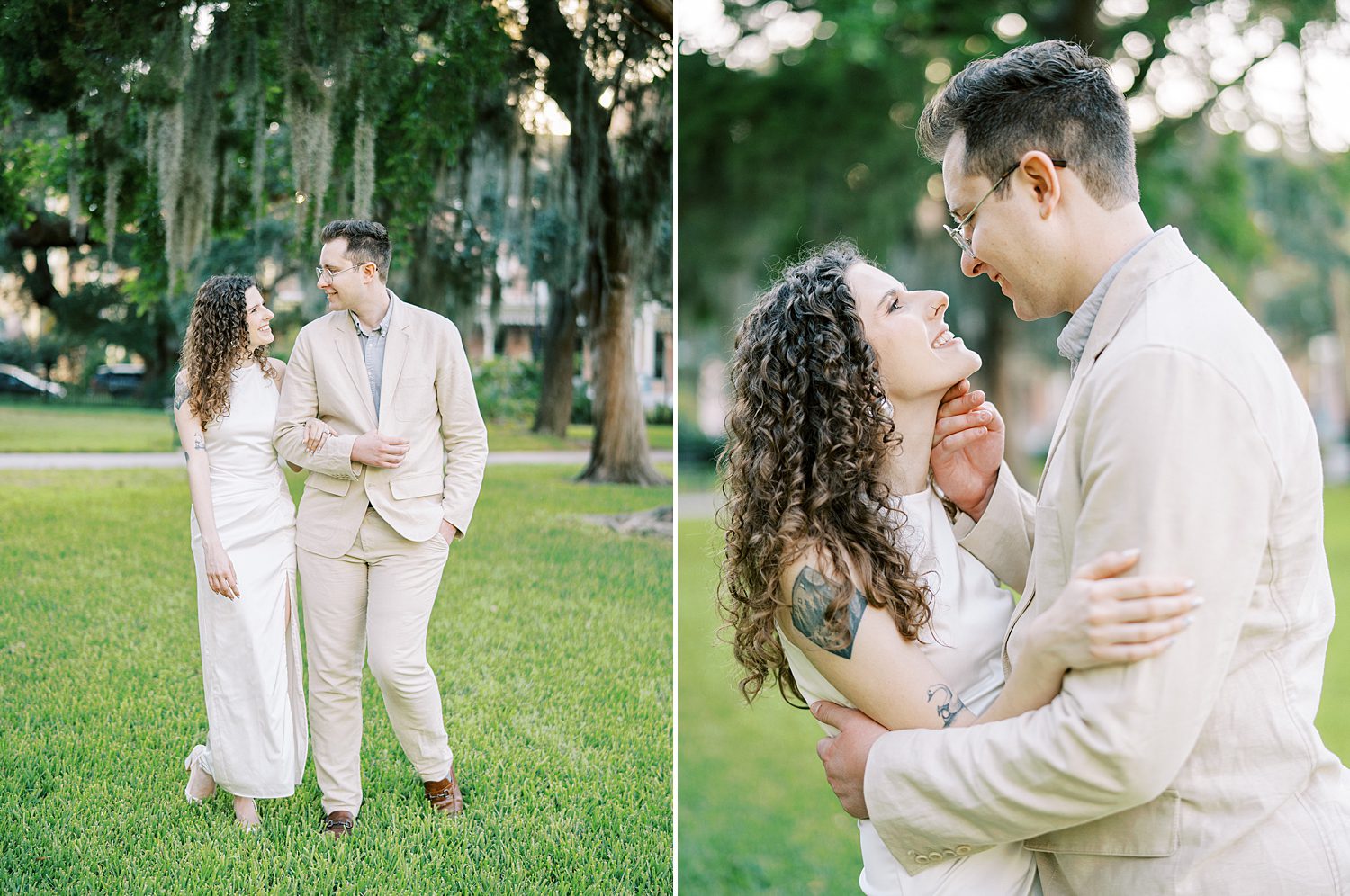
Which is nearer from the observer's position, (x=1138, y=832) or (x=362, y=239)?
(x=1138, y=832)

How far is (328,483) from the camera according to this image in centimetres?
267

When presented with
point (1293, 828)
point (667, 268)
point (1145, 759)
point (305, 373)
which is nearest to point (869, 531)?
point (1145, 759)

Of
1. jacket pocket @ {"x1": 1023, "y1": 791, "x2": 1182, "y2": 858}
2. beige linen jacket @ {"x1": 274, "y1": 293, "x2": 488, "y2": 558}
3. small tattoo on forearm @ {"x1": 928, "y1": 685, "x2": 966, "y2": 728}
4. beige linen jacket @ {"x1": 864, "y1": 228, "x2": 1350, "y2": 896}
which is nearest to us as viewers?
beige linen jacket @ {"x1": 864, "y1": 228, "x2": 1350, "y2": 896}

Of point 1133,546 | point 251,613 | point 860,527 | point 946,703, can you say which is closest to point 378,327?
point 251,613

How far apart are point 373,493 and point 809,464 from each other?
130 cm

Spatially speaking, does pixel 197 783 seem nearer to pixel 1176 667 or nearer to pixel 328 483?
pixel 328 483

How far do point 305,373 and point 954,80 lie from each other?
5.41 feet

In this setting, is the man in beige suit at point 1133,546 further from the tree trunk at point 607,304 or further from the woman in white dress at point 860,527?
the tree trunk at point 607,304

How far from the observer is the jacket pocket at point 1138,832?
1.50 m

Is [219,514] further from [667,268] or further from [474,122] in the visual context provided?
[667,268]

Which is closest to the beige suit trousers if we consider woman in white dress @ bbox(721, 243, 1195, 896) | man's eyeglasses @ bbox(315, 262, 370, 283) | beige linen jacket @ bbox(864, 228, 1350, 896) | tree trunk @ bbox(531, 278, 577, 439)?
man's eyeglasses @ bbox(315, 262, 370, 283)

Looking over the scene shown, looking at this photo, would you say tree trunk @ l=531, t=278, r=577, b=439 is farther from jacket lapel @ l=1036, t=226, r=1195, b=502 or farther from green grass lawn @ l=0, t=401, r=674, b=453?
jacket lapel @ l=1036, t=226, r=1195, b=502

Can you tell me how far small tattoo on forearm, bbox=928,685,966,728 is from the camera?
1.69m

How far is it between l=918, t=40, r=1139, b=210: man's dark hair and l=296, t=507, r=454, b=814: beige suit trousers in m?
1.74
